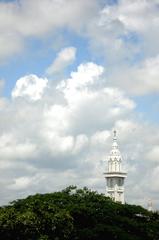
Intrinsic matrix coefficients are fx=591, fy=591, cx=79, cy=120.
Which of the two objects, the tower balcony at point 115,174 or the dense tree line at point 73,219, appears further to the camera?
the tower balcony at point 115,174

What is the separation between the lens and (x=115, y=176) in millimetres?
180500

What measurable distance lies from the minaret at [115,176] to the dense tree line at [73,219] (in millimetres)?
108004

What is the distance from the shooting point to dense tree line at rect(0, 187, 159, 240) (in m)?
61.2

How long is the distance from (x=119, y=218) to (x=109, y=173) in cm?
11560

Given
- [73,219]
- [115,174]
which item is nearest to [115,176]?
[115,174]

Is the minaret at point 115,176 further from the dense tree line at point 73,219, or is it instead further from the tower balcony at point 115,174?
the dense tree line at point 73,219

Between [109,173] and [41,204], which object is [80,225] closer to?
[41,204]

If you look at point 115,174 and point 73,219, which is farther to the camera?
point 115,174

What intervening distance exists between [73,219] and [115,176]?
118 metres

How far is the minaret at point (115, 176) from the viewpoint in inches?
7037

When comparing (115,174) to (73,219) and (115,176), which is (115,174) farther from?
(73,219)

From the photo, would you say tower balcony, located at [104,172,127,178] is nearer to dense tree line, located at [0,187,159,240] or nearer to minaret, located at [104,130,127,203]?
minaret, located at [104,130,127,203]

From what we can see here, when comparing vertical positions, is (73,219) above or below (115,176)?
below

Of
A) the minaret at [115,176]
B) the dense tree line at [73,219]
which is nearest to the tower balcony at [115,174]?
the minaret at [115,176]
